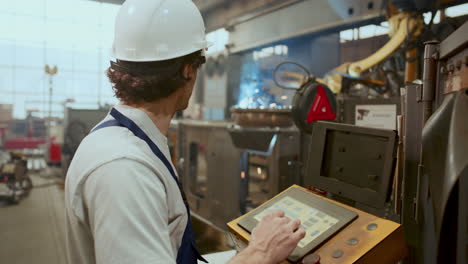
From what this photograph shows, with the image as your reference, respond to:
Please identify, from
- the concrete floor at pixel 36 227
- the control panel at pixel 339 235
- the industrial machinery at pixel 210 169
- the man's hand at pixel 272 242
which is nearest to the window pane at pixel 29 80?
the concrete floor at pixel 36 227

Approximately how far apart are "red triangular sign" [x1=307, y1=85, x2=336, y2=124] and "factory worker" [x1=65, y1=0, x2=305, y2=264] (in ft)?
2.89

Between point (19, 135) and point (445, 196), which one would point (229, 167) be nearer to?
point (19, 135)

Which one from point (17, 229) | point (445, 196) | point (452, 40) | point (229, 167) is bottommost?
point (17, 229)

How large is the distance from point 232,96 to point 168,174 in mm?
4327

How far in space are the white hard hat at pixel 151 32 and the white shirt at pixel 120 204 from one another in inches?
10.1

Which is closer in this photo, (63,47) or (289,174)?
(289,174)

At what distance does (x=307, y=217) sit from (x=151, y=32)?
0.71 m

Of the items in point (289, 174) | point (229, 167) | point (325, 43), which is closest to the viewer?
point (289, 174)

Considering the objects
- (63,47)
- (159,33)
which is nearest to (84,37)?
(63,47)

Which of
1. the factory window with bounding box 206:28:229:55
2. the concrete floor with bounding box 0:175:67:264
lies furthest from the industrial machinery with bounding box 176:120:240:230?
the concrete floor with bounding box 0:175:67:264

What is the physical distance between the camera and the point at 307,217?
3.65ft

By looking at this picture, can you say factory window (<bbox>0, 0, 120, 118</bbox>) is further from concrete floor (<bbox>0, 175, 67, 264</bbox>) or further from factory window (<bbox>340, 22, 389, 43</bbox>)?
factory window (<bbox>340, 22, 389, 43</bbox>)

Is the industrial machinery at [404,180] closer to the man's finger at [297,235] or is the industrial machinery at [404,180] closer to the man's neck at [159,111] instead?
the man's finger at [297,235]

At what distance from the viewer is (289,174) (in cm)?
306
